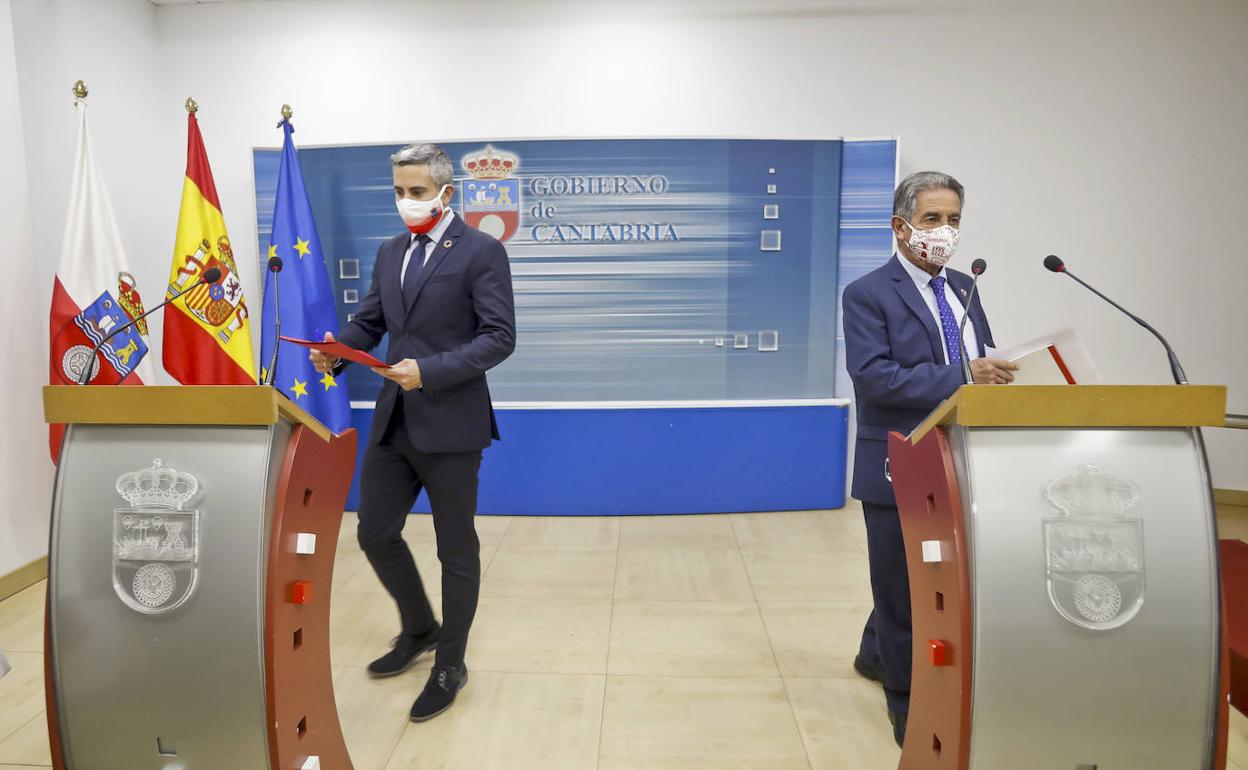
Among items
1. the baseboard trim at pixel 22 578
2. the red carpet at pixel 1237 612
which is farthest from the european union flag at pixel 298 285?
the red carpet at pixel 1237 612

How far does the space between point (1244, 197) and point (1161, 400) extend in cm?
389

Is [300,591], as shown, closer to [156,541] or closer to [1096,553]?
[156,541]

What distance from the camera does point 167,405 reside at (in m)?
1.29

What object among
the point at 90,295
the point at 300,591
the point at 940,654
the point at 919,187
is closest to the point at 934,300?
the point at 919,187

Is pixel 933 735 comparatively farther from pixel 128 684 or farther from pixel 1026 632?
pixel 128 684

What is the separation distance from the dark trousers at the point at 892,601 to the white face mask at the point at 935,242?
66 cm

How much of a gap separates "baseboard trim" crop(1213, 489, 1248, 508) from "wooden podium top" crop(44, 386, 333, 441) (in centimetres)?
494

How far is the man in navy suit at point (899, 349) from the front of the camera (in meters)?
1.80

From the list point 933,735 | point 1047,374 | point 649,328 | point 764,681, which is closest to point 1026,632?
point 933,735

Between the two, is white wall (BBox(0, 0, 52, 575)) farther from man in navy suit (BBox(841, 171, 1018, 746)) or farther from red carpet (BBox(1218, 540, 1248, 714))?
red carpet (BBox(1218, 540, 1248, 714))

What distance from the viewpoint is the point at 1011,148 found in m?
3.95

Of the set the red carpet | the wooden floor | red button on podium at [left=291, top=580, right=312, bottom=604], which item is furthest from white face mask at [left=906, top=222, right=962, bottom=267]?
red button on podium at [left=291, top=580, right=312, bottom=604]

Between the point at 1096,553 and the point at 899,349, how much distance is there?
0.77 m

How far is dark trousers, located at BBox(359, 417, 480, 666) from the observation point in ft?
6.64
